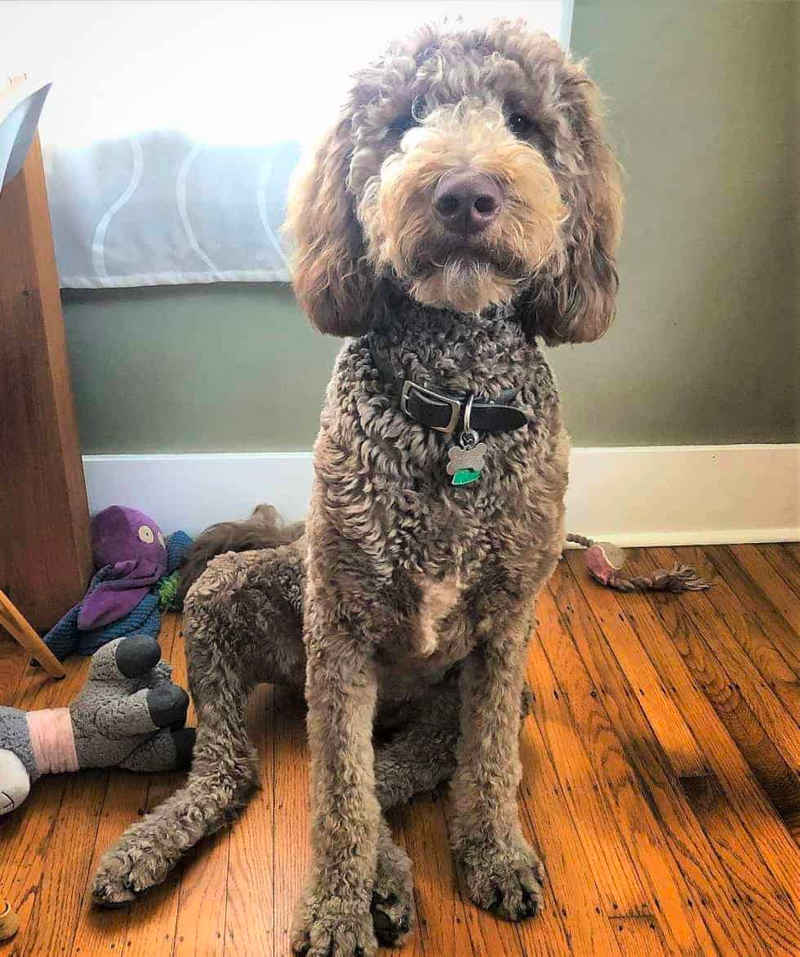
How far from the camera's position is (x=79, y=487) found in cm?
178

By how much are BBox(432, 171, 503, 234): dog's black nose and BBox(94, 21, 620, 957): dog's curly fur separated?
1 centimetres

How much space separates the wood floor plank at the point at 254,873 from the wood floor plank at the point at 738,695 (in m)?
0.79

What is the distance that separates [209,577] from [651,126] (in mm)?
1188

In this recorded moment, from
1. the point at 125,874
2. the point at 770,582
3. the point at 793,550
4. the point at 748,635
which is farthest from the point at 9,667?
the point at 793,550

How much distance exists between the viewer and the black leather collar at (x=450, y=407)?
1.08 meters

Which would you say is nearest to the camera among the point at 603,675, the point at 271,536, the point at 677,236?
the point at 271,536

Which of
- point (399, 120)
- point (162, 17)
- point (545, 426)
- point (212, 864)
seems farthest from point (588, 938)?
point (162, 17)

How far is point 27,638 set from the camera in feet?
5.26

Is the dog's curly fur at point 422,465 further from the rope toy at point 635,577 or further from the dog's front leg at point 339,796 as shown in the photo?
the rope toy at point 635,577

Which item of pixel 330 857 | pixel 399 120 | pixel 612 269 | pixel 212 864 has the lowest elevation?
pixel 212 864

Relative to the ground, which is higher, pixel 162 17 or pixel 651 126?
pixel 162 17

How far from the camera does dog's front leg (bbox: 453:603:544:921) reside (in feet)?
4.16

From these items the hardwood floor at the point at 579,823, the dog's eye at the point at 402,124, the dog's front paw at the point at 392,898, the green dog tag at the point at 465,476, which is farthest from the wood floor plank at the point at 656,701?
the dog's eye at the point at 402,124

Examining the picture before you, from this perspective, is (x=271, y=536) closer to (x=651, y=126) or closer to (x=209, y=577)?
(x=209, y=577)
